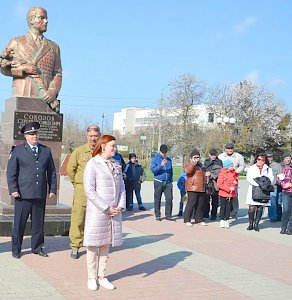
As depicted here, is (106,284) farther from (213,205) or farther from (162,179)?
(213,205)

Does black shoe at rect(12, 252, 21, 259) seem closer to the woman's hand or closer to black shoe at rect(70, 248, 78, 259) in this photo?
black shoe at rect(70, 248, 78, 259)

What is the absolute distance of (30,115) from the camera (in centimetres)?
954

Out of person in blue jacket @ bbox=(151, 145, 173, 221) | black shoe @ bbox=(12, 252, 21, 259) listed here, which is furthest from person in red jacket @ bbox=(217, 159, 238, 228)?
black shoe @ bbox=(12, 252, 21, 259)

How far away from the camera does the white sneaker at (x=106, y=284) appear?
5680 millimetres

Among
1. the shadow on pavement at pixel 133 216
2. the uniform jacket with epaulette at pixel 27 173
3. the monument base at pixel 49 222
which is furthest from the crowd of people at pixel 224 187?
the uniform jacket with epaulette at pixel 27 173

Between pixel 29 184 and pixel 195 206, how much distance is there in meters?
5.45

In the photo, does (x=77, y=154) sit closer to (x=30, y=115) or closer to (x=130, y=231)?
(x=30, y=115)

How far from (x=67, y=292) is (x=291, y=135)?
52.4m

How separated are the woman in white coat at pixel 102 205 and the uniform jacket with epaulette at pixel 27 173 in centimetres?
170

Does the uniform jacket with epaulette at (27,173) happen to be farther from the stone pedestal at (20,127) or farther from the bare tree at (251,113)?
the bare tree at (251,113)

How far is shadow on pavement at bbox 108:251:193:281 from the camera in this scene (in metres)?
6.46

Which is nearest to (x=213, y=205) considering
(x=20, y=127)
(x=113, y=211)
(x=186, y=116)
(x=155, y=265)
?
(x=20, y=127)

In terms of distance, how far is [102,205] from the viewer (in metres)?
5.54

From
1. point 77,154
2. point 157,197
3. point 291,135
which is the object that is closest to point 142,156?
point 291,135
